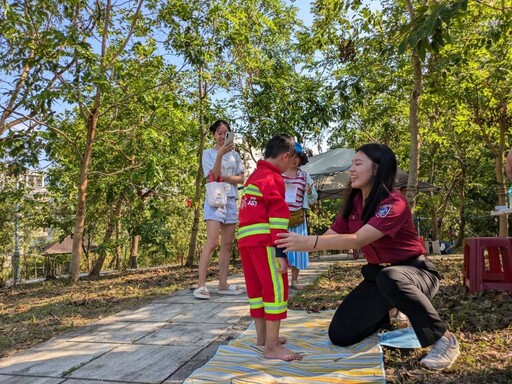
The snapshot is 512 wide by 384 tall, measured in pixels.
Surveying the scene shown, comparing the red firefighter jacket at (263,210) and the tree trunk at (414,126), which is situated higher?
the tree trunk at (414,126)

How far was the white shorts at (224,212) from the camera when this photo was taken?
180 inches

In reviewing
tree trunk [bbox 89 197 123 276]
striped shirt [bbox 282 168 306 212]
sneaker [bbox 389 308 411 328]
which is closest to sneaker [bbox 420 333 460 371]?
sneaker [bbox 389 308 411 328]

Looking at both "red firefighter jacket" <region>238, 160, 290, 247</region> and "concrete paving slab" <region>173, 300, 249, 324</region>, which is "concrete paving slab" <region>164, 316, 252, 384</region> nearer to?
"concrete paving slab" <region>173, 300, 249, 324</region>

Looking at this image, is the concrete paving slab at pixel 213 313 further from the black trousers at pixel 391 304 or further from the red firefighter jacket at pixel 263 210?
the red firefighter jacket at pixel 263 210

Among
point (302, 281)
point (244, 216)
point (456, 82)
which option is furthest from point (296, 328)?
point (456, 82)

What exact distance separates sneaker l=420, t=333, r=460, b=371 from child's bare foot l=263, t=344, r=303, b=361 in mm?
724

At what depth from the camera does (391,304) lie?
8.87 ft

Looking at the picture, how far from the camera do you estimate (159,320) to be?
384cm

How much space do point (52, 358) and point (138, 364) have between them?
2.22 feet

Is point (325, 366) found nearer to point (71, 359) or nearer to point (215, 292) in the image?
point (71, 359)

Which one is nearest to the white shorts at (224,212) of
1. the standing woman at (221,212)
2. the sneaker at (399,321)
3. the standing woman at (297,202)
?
the standing woman at (221,212)

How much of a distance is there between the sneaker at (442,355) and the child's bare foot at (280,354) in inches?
28.5

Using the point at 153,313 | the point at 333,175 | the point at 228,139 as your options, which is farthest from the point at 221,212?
the point at 333,175

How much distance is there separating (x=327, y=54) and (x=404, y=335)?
7.85 metres
